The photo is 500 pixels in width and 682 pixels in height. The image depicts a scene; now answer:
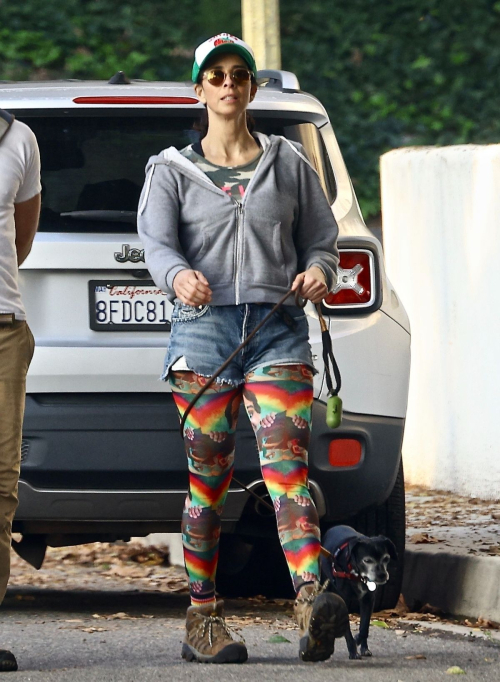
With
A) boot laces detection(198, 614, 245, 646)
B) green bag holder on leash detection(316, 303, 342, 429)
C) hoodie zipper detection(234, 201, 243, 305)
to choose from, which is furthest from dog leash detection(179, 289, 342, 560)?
boot laces detection(198, 614, 245, 646)

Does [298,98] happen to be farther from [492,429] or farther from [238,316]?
[492,429]

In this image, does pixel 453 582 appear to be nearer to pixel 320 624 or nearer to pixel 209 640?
pixel 209 640

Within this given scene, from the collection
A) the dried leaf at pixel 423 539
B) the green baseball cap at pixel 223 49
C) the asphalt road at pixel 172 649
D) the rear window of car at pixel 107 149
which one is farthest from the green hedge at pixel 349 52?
the green baseball cap at pixel 223 49

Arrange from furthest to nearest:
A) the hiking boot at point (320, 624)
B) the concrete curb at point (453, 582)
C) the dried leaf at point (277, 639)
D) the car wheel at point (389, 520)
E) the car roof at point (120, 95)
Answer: the concrete curb at point (453, 582), the car wheel at point (389, 520), the car roof at point (120, 95), the dried leaf at point (277, 639), the hiking boot at point (320, 624)

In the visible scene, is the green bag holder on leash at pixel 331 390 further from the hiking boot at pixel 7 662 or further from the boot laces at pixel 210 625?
the hiking boot at pixel 7 662

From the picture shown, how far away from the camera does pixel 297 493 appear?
430 cm

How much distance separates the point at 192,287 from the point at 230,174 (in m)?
0.41

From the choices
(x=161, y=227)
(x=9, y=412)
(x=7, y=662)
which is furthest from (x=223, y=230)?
(x=7, y=662)

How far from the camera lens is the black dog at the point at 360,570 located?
15.2ft

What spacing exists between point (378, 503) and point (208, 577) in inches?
39.0

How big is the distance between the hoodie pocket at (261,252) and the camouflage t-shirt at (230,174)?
11 cm

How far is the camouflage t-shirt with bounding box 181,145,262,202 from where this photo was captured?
432cm

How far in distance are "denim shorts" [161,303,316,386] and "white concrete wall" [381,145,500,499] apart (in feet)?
14.2

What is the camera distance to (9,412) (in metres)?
4.30
